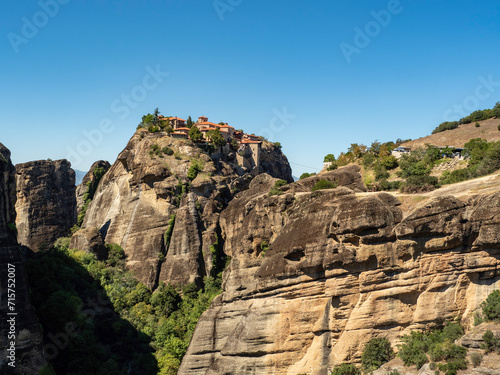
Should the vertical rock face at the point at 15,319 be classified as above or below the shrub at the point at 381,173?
below

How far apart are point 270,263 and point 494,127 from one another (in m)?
29.9

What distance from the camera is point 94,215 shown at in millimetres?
68750

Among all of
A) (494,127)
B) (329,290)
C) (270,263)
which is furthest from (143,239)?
(494,127)

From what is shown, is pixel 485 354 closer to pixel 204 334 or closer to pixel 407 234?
pixel 407 234

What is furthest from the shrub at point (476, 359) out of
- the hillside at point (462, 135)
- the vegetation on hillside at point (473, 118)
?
the vegetation on hillside at point (473, 118)

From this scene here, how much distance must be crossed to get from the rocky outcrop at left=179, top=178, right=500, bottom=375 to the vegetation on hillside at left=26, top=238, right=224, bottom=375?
9045 millimetres

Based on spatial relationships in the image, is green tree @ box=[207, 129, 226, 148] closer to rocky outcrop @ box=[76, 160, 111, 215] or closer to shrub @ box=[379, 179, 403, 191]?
rocky outcrop @ box=[76, 160, 111, 215]

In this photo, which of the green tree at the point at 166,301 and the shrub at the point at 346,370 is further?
the green tree at the point at 166,301

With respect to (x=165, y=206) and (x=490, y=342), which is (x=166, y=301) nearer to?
(x=165, y=206)

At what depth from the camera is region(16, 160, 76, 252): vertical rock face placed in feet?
209

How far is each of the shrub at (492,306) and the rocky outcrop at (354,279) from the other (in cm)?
53

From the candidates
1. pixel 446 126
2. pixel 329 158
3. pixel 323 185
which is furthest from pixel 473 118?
pixel 323 185

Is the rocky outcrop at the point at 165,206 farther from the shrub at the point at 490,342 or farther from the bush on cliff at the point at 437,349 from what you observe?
the shrub at the point at 490,342

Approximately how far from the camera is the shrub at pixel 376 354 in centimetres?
3303
